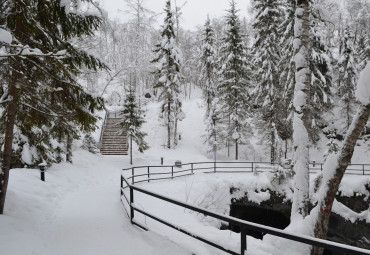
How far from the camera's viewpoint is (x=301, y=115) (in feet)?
26.4

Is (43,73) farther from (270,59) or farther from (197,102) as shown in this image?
(197,102)

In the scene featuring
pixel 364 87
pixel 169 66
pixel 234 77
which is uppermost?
pixel 169 66

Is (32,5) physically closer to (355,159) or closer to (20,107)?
(20,107)

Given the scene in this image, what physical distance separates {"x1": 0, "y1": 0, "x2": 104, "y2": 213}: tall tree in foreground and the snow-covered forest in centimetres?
3

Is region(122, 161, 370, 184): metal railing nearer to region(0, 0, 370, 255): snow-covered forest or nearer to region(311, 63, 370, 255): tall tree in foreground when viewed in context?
region(0, 0, 370, 255): snow-covered forest

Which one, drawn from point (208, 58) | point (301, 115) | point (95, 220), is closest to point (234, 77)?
point (208, 58)

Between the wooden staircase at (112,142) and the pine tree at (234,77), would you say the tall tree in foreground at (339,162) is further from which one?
the wooden staircase at (112,142)

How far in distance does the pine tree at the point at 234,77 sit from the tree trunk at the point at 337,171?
20.3 meters

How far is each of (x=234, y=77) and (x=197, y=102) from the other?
21.4 metres

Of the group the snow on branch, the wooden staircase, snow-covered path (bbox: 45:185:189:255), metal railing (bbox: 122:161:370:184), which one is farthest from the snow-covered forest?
metal railing (bbox: 122:161:370:184)

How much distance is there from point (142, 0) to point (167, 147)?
21.6m

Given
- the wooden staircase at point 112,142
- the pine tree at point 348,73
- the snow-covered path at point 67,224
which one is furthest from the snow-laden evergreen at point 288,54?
the wooden staircase at point 112,142

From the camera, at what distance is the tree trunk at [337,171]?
5.23 metres

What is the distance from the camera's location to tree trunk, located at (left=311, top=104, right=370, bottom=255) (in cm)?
523
